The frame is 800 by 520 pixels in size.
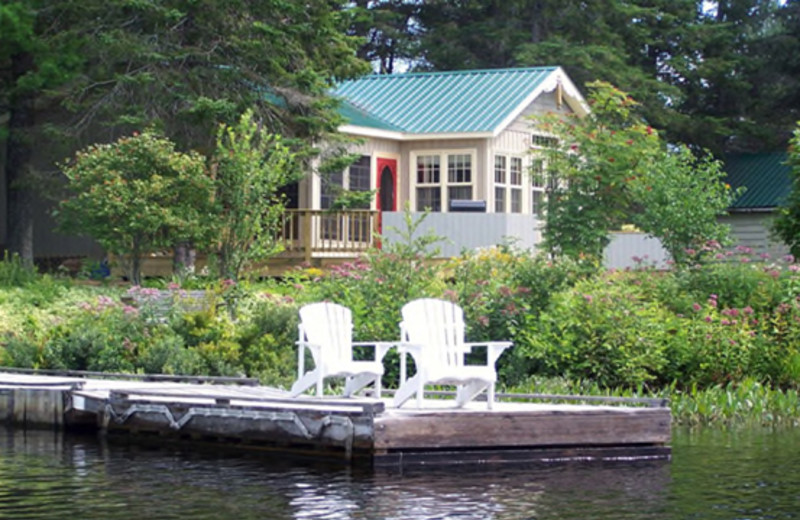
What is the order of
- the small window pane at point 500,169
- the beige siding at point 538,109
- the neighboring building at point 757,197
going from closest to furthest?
the small window pane at point 500,169 < the beige siding at point 538,109 < the neighboring building at point 757,197

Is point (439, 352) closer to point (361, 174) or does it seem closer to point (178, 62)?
point (178, 62)

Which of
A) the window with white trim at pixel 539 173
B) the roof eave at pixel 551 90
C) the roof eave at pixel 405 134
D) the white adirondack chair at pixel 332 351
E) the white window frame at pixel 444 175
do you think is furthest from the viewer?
the white window frame at pixel 444 175

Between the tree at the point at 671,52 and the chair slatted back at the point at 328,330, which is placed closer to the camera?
the chair slatted back at the point at 328,330

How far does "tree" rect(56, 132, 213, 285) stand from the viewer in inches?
910

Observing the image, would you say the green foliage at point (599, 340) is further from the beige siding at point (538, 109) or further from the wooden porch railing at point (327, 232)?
the beige siding at point (538, 109)

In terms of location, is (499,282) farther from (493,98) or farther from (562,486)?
(493,98)

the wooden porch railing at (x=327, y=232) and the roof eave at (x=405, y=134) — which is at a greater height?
the roof eave at (x=405, y=134)

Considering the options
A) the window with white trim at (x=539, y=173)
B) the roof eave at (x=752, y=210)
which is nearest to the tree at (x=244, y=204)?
the window with white trim at (x=539, y=173)

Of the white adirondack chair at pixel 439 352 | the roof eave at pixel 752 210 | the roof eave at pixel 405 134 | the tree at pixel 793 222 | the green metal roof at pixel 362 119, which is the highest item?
the green metal roof at pixel 362 119

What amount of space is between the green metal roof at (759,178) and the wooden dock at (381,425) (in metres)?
24.9

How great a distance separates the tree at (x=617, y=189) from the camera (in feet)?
75.3

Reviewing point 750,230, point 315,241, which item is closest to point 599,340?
point 315,241

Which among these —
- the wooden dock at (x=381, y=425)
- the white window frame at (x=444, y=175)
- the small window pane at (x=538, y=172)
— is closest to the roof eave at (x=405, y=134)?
the white window frame at (x=444, y=175)

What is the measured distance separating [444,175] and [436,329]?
17.9 metres
